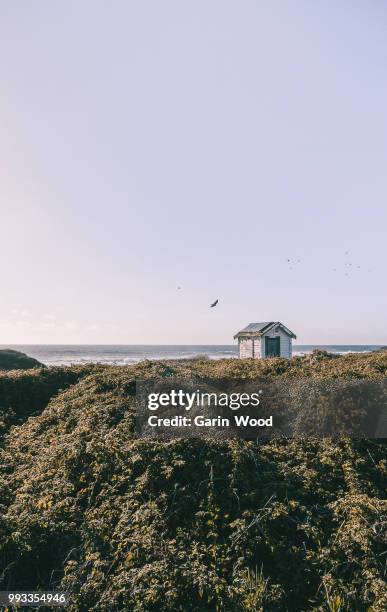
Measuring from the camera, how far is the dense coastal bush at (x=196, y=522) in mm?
4973

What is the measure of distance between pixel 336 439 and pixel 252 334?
19.3m

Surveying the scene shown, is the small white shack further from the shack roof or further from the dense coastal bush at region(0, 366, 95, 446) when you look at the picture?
the dense coastal bush at region(0, 366, 95, 446)

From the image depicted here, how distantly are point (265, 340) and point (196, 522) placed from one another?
2155cm

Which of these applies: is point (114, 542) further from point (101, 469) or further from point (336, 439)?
point (336, 439)


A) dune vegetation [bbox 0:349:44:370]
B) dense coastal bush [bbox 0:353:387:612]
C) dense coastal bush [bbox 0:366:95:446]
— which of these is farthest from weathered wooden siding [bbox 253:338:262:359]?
dense coastal bush [bbox 0:353:387:612]

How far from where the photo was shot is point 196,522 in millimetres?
5984

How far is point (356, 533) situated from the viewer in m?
5.56

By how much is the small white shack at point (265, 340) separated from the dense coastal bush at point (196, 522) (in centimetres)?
1877

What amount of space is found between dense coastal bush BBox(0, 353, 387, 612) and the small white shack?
18.8m

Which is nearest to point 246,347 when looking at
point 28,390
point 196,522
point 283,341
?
point 283,341

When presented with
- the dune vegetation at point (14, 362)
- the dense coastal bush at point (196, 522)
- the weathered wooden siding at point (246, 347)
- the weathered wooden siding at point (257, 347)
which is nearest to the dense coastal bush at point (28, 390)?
the dense coastal bush at point (196, 522)

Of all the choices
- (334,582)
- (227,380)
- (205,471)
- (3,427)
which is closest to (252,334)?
(227,380)

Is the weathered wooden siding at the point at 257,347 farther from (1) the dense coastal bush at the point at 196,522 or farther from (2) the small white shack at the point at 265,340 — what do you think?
(1) the dense coastal bush at the point at 196,522

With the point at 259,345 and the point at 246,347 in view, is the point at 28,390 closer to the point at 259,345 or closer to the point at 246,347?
the point at 259,345
